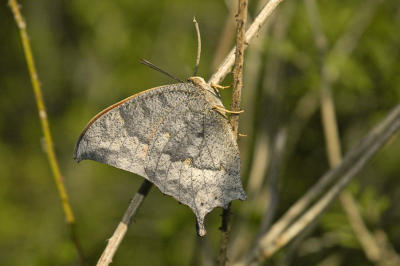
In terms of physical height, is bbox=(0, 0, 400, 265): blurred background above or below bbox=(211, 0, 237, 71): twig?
below

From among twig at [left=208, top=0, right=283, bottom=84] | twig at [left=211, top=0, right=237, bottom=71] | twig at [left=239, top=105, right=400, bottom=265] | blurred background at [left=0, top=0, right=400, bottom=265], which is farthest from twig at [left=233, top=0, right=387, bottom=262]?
twig at [left=211, top=0, right=237, bottom=71]

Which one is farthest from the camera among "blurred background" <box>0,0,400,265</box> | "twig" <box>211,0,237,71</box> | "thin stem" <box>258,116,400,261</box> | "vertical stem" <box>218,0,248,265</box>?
"blurred background" <box>0,0,400,265</box>

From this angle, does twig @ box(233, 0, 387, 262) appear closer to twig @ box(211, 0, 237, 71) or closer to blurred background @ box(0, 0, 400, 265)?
blurred background @ box(0, 0, 400, 265)

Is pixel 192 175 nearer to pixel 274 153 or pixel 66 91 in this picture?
pixel 274 153

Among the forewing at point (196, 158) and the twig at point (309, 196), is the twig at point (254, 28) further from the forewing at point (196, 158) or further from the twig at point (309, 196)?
the twig at point (309, 196)

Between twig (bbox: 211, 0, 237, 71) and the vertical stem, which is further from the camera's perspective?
twig (bbox: 211, 0, 237, 71)

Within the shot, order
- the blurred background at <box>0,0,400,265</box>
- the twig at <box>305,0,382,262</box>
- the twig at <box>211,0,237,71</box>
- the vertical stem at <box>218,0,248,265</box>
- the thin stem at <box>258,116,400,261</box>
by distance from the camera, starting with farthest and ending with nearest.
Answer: the blurred background at <box>0,0,400,265</box>
the twig at <box>211,0,237,71</box>
the twig at <box>305,0,382,262</box>
the thin stem at <box>258,116,400,261</box>
the vertical stem at <box>218,0,248,265</box>

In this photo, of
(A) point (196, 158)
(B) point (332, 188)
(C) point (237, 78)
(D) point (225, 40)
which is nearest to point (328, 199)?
(B) point (332, 188)
